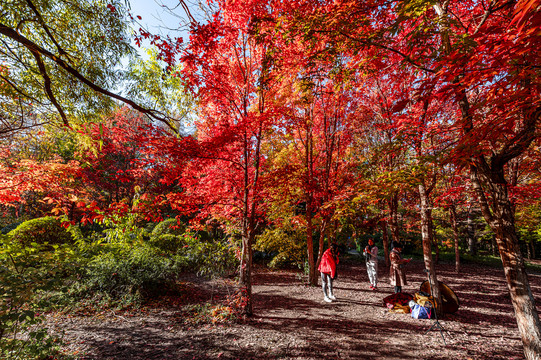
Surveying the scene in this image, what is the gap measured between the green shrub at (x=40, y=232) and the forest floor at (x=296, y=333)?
4.57 metres

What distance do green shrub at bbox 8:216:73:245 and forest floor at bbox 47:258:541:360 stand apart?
4.57 metres

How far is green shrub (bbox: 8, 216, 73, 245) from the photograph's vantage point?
23.7ft

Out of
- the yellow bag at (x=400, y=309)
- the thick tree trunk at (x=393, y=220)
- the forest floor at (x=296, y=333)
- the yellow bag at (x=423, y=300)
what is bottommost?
the forest floor at (x=296, y=333)

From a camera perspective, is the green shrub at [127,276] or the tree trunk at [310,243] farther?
the tree trunk at [310,243]

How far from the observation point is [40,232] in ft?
25.9

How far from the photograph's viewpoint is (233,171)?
18.3 ft

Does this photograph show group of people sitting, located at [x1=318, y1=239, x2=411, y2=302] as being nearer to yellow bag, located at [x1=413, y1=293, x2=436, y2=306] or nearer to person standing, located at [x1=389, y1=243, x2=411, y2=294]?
person standing, located at [x1=389, y1=243, x2=411, y2=294]

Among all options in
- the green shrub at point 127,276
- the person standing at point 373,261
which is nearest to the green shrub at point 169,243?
the green shrub at point 127,276

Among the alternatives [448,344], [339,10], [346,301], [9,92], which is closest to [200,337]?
[346,301]

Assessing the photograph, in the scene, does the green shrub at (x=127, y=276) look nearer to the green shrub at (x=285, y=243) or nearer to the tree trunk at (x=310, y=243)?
the green shrub at (x=285, y=243)

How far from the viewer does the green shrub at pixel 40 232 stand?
7.21 metres

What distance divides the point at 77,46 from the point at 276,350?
700cm

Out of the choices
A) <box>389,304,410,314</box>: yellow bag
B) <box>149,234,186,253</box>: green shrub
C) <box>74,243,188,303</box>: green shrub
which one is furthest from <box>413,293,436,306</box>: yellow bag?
<box>149,234,186,253</box>: green shrub

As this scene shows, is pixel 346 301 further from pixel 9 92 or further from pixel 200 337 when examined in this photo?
pixel 9 92
